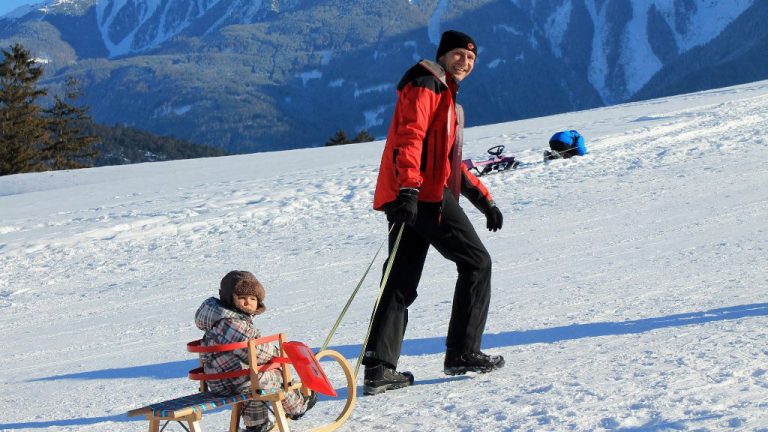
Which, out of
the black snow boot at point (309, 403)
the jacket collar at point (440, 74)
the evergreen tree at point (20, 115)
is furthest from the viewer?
the evergreen tree at point (20, 115)

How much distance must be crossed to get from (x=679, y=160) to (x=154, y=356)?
9.26 metres

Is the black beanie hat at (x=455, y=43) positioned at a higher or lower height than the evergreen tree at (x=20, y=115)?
lower

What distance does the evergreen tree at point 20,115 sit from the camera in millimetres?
50625

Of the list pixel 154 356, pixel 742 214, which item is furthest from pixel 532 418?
pixel 742 214

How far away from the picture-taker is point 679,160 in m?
13.6

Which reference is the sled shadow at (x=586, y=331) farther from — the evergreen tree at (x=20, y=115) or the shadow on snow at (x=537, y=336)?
the evergreen tree at (x=20, y=115)

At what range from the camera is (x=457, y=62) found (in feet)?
14.3

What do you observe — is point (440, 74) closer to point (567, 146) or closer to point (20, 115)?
point (567, 146)

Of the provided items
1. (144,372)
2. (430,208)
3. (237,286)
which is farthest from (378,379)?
(144,372)

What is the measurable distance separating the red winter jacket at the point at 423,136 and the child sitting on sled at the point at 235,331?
0.81 meters

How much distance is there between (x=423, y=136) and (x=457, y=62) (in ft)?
1.38

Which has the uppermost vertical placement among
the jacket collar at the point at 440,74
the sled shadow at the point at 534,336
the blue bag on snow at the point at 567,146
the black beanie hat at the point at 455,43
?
the black beanie hat at the point at 455,43

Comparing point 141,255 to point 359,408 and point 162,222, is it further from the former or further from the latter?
point 359,408

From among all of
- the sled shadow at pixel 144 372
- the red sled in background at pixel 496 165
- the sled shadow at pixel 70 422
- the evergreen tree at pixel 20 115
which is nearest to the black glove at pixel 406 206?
the sled shadow at pixel 70 422
